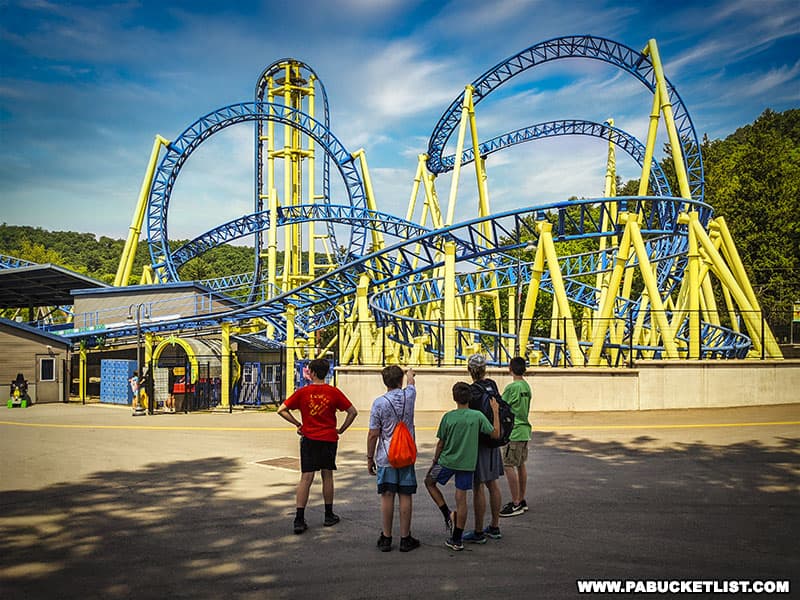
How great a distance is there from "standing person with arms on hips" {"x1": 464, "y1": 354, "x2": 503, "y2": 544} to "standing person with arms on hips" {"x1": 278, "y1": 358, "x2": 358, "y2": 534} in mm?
1173

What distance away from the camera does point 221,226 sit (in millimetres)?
38062

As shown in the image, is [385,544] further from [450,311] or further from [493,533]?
[450,311]

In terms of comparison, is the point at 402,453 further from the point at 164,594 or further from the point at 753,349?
the point at 753,349

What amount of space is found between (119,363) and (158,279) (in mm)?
14497

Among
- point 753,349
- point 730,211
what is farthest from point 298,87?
point 753,349

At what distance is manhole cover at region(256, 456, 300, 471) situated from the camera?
905 cm

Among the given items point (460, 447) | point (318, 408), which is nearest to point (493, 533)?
point (460, 447)

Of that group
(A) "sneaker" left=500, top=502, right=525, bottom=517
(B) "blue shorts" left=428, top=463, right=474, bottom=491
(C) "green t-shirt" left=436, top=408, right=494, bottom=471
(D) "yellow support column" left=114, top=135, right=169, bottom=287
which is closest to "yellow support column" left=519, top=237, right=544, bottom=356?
(A) "sneaker" left=500, top=502, right=525, bottom=517

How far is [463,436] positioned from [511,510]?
4.92ft

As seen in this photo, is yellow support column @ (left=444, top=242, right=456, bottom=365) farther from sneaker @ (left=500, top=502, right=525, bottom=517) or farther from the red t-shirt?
the red t-shirt

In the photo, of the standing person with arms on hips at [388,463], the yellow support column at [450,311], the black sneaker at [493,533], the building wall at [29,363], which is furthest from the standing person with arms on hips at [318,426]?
→ the building wall at [29,363]

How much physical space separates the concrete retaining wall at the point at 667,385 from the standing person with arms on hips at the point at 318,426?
9.10 m

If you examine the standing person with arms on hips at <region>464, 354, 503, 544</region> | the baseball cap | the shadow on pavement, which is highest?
the baseball cap

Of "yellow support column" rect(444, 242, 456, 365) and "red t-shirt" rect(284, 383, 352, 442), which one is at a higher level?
"yellow support column" rect(444, 242, 456, 365)
